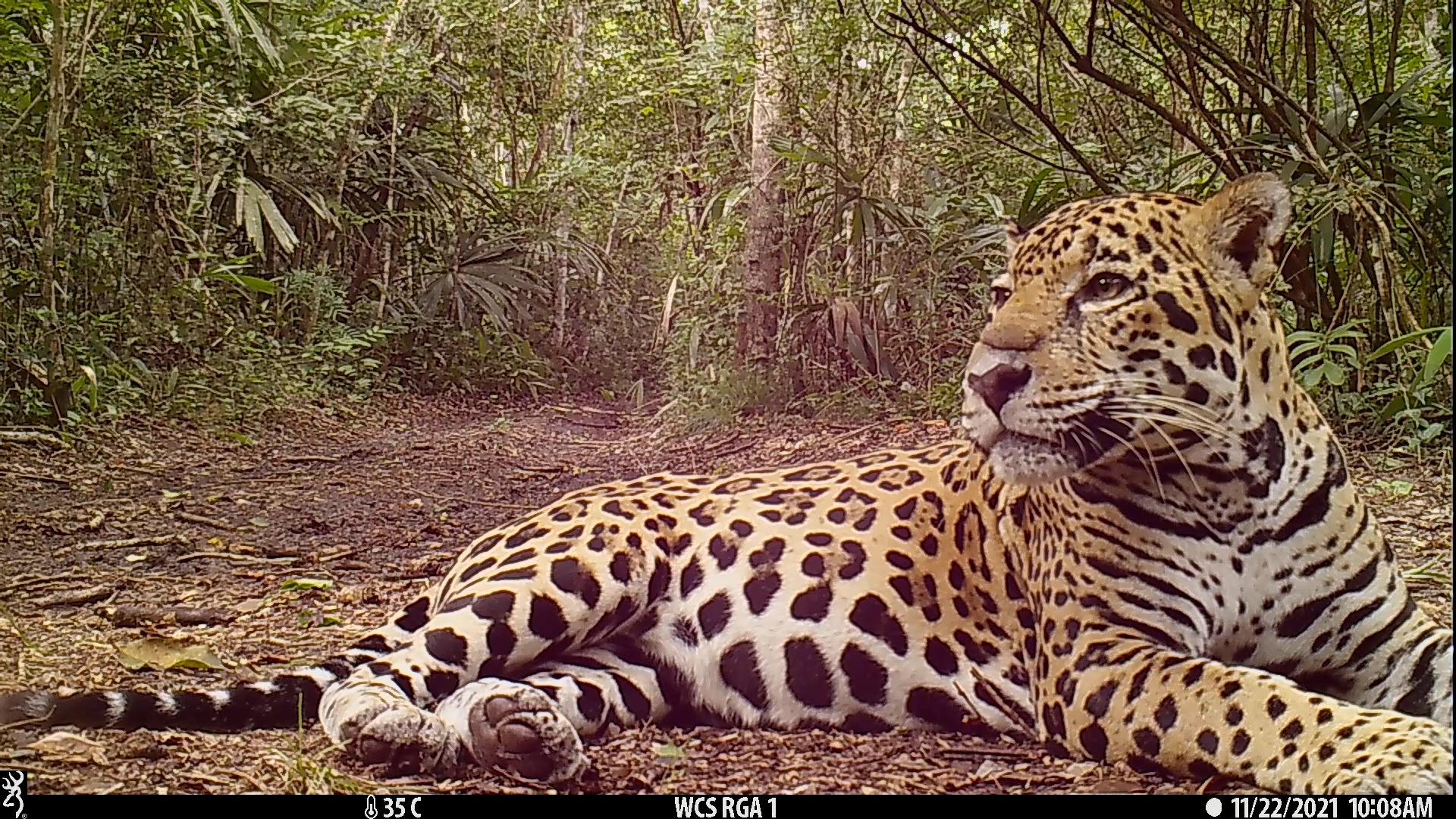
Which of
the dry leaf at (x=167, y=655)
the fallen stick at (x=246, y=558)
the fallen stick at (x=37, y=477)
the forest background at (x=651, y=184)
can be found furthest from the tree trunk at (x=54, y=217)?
the dry leaf at (x=167, y=655)

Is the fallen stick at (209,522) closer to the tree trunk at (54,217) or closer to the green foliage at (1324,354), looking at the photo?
the tree trunk at (54,217)

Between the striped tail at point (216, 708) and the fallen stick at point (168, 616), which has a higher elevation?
the fallen stick at point (168, 616)

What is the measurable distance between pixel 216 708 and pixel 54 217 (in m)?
1.18

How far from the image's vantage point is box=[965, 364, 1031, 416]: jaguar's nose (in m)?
1.80

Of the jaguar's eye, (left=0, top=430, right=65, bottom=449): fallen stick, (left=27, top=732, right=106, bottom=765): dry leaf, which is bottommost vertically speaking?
(left=27, top=732, right=106, bottom=765): dry leaf

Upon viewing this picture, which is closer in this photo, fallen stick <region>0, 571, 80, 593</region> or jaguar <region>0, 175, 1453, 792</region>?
jaguar <region>0, 175, 1453, 792</region>

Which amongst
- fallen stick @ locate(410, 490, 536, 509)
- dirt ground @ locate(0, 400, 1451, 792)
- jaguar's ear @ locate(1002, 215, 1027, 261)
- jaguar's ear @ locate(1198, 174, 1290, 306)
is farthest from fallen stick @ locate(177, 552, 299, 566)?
jaguar's ear @ locate(1198, 174, 1290, 306)

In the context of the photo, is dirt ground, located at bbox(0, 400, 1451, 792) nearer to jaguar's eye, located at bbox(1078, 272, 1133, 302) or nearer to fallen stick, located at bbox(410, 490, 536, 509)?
fallen stick, located at bbox(410, 490, 536, 509)

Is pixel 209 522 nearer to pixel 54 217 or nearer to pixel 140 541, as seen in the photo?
pixel 140 541

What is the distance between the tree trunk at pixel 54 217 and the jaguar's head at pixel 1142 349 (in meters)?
1.81

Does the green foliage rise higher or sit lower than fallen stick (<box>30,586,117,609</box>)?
higher

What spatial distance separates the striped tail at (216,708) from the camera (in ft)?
Result: 6.42
